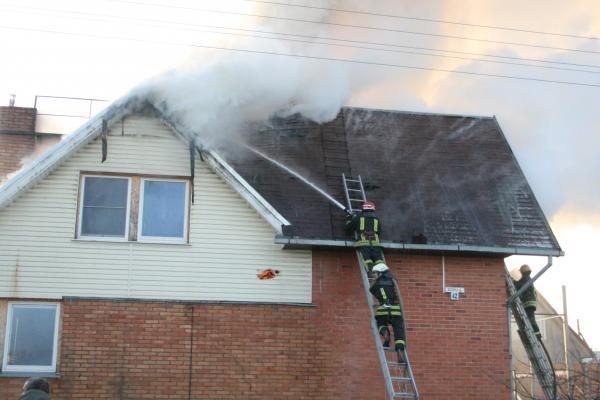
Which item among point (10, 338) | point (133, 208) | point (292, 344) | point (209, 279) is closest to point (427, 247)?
point (292, 344)

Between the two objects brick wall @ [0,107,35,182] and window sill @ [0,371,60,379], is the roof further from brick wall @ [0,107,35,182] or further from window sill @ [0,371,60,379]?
brick wall @ [0,107,35,182]

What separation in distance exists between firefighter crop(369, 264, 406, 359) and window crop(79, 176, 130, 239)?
3.81 metres

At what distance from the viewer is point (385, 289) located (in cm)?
951

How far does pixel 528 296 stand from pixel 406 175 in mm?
2825

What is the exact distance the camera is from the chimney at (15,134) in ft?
49.5

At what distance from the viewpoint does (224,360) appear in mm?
10359

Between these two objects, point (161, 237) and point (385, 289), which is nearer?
point (385, 289)

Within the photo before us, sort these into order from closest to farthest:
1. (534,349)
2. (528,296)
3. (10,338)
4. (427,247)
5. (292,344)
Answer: (10,338) → (292,344) → (427,247) → (534,349) → (528,296)

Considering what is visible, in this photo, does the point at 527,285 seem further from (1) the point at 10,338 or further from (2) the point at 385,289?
(1) the point at 10,338

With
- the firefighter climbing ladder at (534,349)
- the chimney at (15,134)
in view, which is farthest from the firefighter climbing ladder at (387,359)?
the chimney at (15,134)

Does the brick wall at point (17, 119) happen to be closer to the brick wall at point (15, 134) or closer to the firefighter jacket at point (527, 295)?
the brick wall at point (15, 134)

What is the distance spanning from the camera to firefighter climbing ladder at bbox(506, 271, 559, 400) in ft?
36.6

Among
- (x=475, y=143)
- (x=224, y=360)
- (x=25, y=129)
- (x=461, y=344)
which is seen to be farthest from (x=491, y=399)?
(x=25, y=129)

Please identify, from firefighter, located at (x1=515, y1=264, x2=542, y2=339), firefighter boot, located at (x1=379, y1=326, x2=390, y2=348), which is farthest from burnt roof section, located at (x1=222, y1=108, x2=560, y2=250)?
firefighter boot, located at (x1=379, y1=326, x2=390, y2=348)
